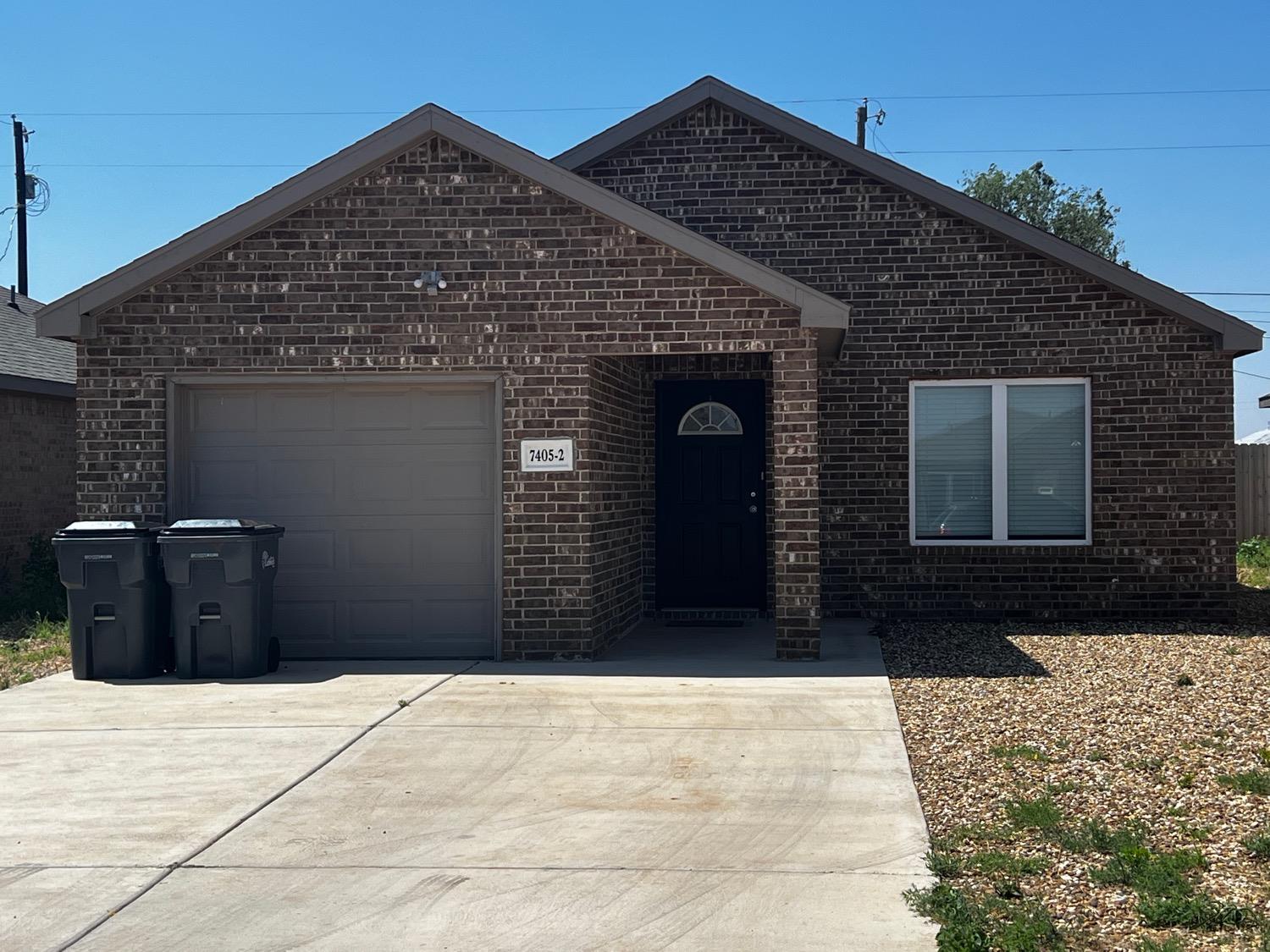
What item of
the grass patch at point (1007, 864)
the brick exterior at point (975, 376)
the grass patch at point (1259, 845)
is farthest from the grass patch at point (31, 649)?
the grass patch at point (1259, 845)

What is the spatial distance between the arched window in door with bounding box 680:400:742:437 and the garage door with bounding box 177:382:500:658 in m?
3.50

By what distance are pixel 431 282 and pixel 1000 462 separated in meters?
6.12

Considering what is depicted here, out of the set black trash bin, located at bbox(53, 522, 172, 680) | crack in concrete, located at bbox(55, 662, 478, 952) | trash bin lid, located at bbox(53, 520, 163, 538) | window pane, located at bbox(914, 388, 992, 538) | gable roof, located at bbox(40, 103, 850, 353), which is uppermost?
gable roof, located at bbox(40, 103, 850, 353)

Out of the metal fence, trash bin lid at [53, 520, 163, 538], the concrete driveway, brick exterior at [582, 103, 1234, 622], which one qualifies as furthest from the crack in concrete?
the metal fence

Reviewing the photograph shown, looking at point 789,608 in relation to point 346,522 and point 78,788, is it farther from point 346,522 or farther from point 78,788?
point 78,788

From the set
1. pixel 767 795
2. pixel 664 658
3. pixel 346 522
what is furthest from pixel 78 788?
pixel 664 658

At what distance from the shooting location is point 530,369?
36.0 feet

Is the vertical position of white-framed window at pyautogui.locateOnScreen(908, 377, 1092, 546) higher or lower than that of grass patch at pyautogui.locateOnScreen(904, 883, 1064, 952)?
higher

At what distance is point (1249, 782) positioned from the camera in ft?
21.5

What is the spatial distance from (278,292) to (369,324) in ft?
2.62

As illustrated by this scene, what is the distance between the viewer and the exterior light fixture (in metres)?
10.9

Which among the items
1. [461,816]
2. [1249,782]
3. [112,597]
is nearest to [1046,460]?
[1249,782]

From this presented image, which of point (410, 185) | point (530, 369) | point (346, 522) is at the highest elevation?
point (410, 185)

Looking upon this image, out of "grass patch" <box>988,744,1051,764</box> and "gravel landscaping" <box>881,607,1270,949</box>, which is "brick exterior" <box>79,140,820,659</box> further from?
"grass patch" <box>988,744,1051,764</box>
